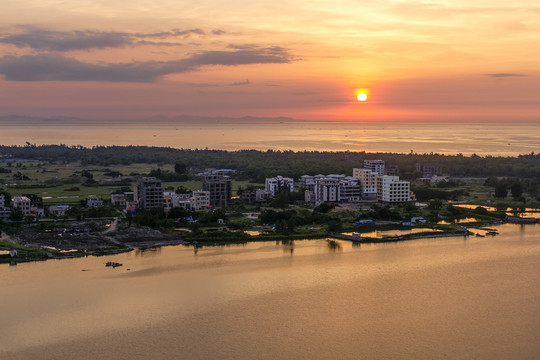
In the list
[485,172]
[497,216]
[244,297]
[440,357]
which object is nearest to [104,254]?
[244,297]

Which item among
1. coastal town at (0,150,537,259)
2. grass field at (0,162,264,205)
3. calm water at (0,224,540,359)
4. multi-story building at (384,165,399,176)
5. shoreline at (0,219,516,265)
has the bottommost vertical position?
calm water at (0,224,540,359)

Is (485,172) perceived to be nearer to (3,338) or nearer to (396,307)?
(396,307)

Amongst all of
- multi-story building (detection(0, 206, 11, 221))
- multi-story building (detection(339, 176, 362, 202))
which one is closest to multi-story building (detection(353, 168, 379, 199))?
multi-story building (detection(339, 176, 362, 202))

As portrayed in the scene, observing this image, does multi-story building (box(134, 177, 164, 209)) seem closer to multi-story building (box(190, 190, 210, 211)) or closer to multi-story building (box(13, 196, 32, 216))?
multi-story building (box(190, 190, 210, 211))

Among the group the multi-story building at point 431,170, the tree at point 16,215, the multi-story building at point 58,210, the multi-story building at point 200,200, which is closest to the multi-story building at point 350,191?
the multi-story building at point 200,200

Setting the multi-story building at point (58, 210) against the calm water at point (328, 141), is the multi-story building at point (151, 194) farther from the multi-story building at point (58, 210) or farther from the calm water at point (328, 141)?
the calm water at point (328, 141)
